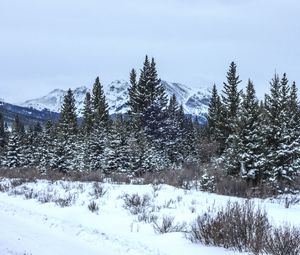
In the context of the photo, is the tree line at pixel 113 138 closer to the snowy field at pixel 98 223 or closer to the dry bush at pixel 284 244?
the snowy field at pixel 98 223

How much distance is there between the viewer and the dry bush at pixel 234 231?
266 inches

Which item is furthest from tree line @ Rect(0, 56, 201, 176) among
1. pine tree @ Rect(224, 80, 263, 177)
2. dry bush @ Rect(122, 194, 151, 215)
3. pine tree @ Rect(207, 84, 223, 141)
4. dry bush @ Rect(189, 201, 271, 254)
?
dry bush @ Rect(189, 201, 271, 254)

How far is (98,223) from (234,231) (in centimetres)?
336

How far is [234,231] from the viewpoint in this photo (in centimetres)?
697

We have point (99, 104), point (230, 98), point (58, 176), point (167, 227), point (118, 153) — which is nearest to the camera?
point (167, 227)

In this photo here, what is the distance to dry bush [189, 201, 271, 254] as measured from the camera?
6750 millimetres

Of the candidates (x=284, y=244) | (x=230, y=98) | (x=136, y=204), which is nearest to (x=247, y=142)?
(x=136, y=204)

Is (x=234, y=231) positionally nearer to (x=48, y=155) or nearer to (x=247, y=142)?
(x=247, y=142)

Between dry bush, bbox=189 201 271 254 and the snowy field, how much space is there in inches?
7.7

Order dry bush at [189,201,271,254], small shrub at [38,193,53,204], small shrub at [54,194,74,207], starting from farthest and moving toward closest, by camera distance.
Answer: small shrub at [38,193,53,204]
small shrub at [54,194,74,207]
dry bush at [189,201,271,254]

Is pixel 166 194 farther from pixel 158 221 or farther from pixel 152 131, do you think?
pixel 152 131

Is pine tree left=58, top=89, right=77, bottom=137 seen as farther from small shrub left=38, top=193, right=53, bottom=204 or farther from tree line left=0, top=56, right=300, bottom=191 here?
small shrub left=38, top=193, right=53, bottom=204

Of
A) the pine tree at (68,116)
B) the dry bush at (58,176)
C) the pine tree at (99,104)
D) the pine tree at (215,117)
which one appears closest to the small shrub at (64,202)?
the dry bush at (58,176)

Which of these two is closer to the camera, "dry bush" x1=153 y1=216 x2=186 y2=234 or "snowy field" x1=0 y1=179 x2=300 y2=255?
"snowy field" x1=0 y1=179 x2=300 y2=255
